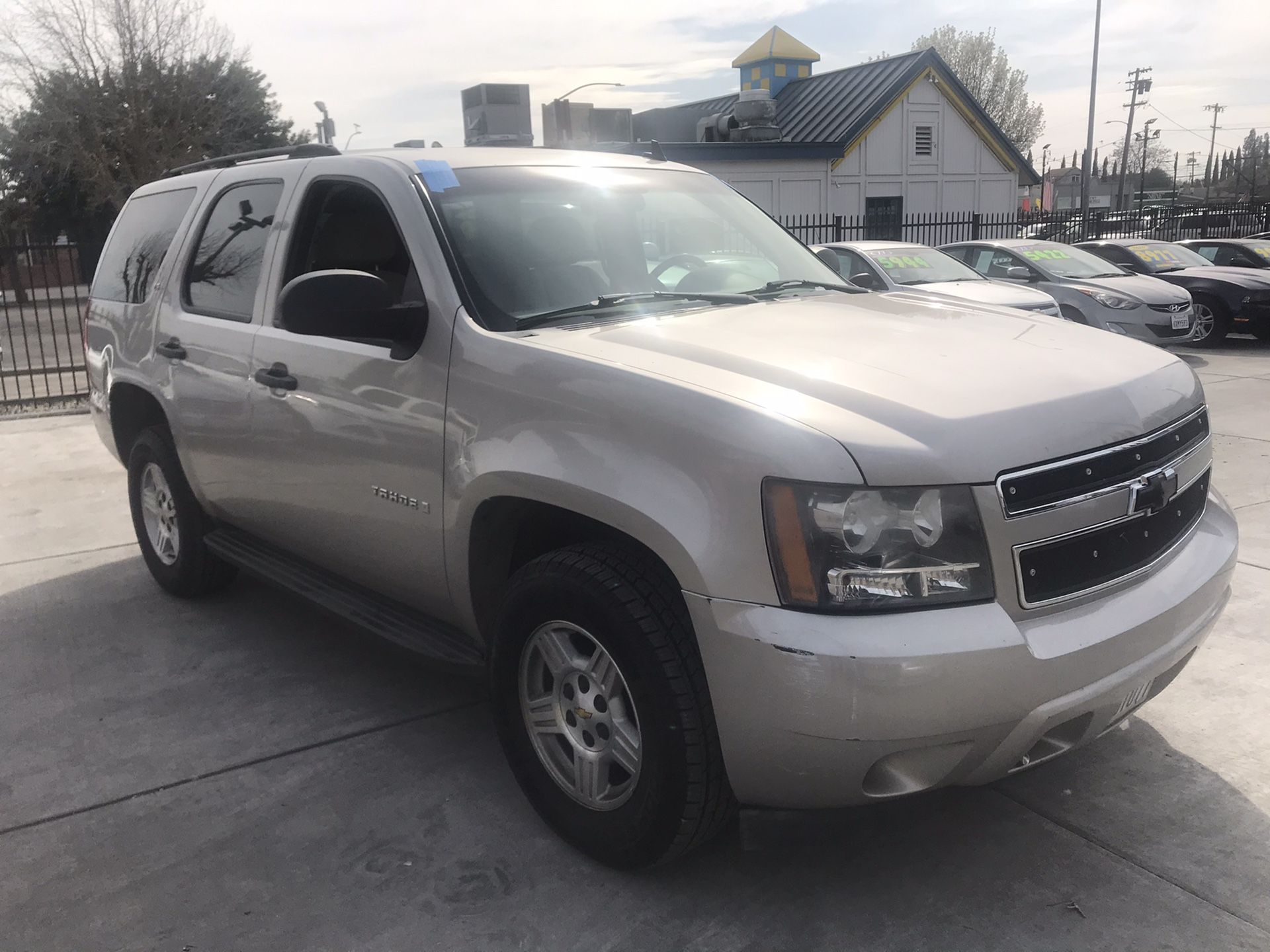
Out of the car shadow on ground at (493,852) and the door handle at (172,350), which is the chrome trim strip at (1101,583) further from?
the door handle at (172,350)

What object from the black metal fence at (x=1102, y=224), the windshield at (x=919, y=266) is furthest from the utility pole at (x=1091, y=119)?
the windshield at (x=919, y=266)

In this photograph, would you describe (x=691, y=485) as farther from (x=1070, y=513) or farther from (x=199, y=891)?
(x=199, y=891)

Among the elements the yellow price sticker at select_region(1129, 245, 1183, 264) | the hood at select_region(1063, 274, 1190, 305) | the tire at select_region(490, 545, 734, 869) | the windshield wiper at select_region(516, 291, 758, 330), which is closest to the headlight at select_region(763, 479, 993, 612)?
the tire at select_region(490, 545, 734, 869)

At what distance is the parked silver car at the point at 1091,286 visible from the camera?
1251 centimetres

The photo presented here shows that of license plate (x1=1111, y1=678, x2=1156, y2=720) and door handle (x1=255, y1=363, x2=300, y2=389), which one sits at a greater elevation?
door handle (x1=255, y1=363, x2=300, y2=389)

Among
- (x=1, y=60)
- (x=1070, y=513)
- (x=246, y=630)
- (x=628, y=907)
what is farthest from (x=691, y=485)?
(x=1, y=60)

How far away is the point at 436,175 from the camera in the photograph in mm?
3514

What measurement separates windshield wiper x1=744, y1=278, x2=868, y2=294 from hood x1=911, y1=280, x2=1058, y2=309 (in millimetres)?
7219

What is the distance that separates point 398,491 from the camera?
10.9 feet

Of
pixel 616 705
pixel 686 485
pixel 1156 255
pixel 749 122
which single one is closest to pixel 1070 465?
pixel 686 485

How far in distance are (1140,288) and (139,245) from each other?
11421 millimetres

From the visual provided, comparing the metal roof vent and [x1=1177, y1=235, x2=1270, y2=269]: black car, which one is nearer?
[x1=1177, y1=235, x2=1270, y2=269]: black car

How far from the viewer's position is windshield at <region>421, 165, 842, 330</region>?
328 cm

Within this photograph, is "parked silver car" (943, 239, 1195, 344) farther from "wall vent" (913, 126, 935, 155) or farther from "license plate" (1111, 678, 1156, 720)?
"wall vent" (913, 126, 935, 155)
